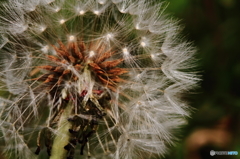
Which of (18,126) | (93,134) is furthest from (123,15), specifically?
(18,126)

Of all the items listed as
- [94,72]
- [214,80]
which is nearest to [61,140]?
[94,72]

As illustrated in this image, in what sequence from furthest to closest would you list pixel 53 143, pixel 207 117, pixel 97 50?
1. pixel 207 117
2. pixel 97 50
3. pixel 53 143

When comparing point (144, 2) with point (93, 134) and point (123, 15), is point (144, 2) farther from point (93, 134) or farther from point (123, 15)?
point (93, 134)

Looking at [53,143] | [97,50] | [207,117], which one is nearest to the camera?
[53,143]

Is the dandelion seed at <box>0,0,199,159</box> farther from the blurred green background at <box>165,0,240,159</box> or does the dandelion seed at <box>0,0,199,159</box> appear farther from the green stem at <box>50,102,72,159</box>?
the blurred green background at <box>165,0,240,159</box>

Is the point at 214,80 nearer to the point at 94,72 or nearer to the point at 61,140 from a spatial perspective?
the point at 94,72

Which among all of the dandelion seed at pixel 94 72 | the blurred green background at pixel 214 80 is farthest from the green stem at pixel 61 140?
the blurred green background at pixel 214 80
